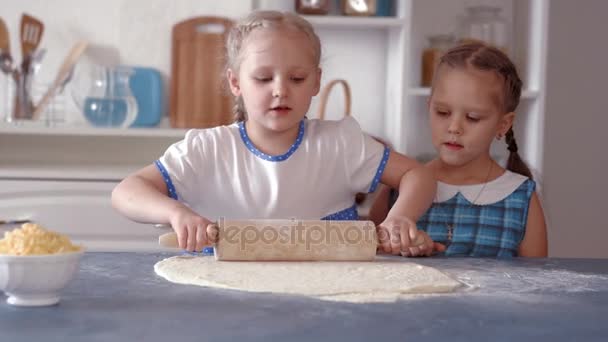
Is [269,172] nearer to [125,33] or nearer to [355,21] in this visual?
[355,21]

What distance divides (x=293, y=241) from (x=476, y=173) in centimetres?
68

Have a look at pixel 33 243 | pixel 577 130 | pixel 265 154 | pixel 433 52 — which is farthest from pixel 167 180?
pixel 577 130

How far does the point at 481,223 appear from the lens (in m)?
1.75

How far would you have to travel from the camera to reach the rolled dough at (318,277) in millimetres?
1016

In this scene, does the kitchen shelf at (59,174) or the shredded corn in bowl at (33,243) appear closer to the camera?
the shredded corn in bowl at (33,243)

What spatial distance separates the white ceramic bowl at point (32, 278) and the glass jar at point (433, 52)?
1997mm

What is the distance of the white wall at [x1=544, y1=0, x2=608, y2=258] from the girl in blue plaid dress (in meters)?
1.05

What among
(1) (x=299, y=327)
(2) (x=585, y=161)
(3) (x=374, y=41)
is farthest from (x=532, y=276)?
(3) (x=374, y=41)

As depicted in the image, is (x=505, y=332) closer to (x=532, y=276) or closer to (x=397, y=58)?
(x=532, y=276)

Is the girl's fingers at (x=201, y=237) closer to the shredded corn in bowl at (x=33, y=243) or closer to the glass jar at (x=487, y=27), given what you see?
the shredded corn in bowl at (x=33, y=243)

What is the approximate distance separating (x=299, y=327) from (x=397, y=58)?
6.82 feet

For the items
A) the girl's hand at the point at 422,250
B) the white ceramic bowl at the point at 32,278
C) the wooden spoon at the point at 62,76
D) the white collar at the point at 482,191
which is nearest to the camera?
the white ceramic bowl at the point at 32,278

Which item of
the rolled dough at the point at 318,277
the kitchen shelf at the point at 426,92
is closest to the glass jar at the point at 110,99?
the kitchen shelf at the point at 426,92

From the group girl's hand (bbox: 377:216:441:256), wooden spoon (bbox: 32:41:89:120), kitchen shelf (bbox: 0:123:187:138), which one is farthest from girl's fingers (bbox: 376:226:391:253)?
wooden spoon (bbox: 32:41:89:120)
